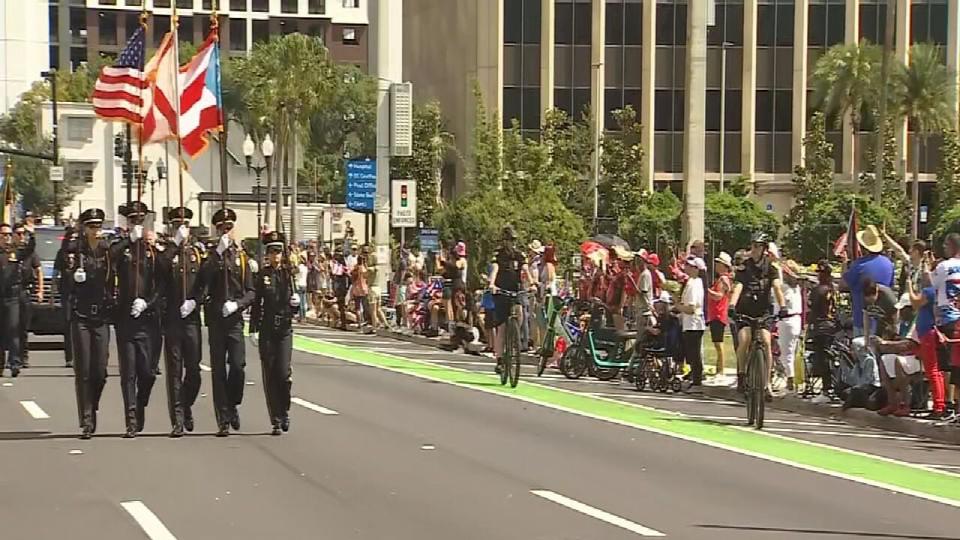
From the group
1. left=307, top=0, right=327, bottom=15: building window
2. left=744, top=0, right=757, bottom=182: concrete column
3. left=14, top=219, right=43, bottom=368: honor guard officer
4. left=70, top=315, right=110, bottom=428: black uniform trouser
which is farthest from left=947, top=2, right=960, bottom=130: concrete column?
left=307, top=0, right=327, bottom=15: building window

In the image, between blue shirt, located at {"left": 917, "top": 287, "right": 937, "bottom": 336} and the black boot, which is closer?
the black boot

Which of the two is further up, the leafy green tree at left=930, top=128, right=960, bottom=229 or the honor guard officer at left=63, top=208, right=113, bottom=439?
the leafy green tree at left=930, top=128, right=960, bottom=229

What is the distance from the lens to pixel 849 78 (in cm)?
6084

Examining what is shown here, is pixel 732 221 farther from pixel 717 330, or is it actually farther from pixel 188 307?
pixel 188 307

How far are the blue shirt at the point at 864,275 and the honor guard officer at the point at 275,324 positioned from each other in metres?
7.20

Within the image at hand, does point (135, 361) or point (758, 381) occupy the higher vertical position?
point (135, 361)

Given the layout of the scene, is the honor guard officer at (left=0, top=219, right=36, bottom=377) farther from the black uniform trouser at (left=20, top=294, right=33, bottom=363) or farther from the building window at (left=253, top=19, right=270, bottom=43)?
the building window at (left=253, top=19, right=270, bottom=43)

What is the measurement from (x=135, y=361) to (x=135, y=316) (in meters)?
0.44

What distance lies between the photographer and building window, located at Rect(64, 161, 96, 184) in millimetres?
85375

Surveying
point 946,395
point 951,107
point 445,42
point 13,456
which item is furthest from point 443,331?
point 445,42

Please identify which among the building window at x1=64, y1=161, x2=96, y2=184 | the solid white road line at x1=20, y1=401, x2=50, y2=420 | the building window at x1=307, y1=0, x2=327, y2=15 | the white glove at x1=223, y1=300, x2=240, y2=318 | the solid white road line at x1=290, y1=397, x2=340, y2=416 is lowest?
the solid white road line at x1=290, y1=397, x2=340, y2=416

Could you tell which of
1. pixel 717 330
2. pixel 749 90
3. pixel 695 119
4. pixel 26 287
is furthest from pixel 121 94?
pixel 749 90

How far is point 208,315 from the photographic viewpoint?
14.7m

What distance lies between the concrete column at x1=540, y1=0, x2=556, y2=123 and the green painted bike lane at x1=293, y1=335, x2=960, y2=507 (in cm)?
4773
